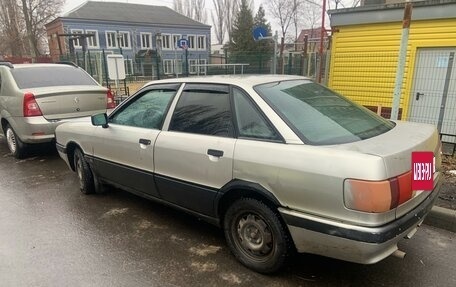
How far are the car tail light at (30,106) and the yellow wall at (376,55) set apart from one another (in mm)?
7106

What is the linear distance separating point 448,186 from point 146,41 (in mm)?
44771

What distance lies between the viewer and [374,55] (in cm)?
909

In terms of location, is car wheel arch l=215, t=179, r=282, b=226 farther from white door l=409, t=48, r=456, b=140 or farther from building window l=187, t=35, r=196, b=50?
building window l=187, t=35, r=196, b=50

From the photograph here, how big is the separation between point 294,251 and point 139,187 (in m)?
1.95

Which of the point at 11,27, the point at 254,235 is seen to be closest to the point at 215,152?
the point at 254,235

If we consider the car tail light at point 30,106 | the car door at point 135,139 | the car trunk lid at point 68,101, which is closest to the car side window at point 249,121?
the car door at point 135,139

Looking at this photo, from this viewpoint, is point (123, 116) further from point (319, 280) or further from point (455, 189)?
point (455, 189)

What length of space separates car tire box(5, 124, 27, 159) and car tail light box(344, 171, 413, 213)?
6335mm

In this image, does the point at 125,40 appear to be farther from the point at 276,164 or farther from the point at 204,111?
the point at 276,164

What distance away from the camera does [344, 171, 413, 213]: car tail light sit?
2.31m

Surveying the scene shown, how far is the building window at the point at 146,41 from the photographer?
4512 centimetres

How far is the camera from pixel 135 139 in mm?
3924

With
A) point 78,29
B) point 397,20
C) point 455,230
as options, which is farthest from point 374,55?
point 78,29

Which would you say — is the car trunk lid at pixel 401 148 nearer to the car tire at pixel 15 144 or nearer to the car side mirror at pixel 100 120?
the car side mirror at pixel 100 120
